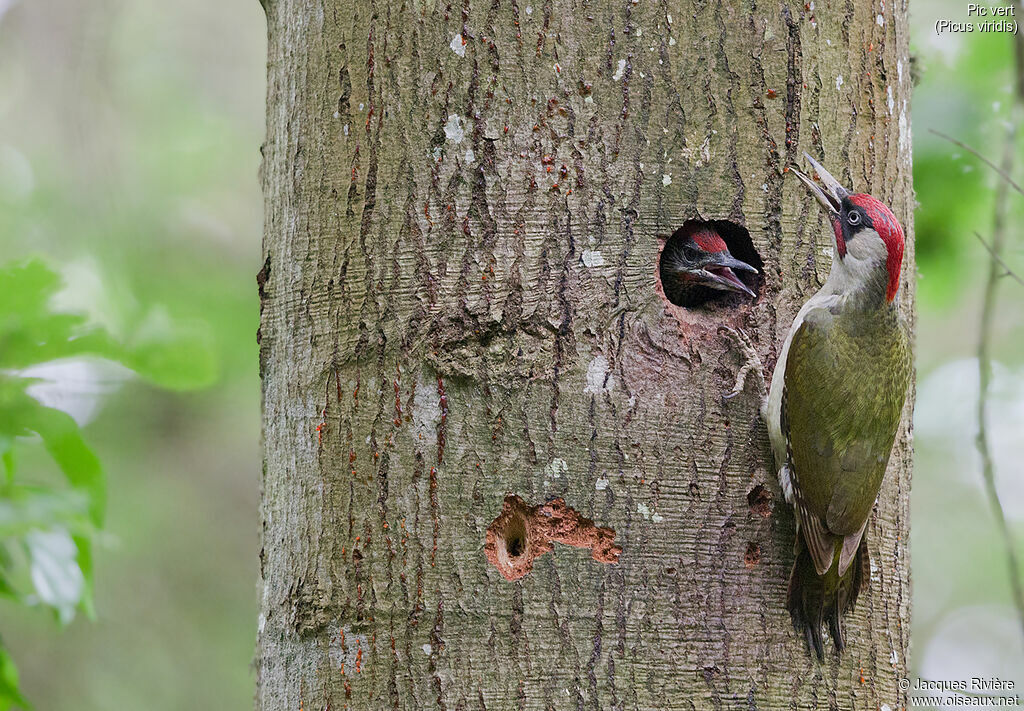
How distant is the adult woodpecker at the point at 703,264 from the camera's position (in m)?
2.81

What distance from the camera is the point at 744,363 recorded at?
8.04 ft

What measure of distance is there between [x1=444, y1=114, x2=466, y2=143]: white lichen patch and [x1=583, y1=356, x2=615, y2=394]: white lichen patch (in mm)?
604

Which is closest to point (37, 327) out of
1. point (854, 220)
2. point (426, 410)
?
point (426, 410)

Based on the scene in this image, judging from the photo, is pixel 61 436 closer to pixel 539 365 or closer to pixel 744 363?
pixel 539 365

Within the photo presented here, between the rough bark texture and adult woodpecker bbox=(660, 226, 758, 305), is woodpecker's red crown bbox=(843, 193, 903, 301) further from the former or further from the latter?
adult woodpecker bbox=(660, 226, 758, 305)

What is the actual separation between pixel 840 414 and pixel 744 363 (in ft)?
1.84

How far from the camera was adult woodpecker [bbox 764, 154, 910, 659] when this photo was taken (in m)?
2.40

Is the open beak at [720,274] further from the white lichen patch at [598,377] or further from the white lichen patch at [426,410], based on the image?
the white lichen patch at [426,410]

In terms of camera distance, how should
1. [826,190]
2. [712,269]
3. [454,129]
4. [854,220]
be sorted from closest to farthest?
[454,129]
[826,190]
[854,220]
[712,269]

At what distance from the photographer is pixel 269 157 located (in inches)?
108

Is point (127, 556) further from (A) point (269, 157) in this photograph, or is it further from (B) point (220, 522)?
(A) point (269, 157)

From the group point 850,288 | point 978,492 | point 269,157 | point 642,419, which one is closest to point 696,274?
point 850,288

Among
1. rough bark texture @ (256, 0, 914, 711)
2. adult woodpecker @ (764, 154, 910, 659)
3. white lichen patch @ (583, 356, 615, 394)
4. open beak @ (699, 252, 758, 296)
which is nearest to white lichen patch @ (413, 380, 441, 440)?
rough bark texture @ (256, 0, 914, 711)

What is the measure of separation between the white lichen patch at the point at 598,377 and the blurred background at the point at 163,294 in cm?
334
